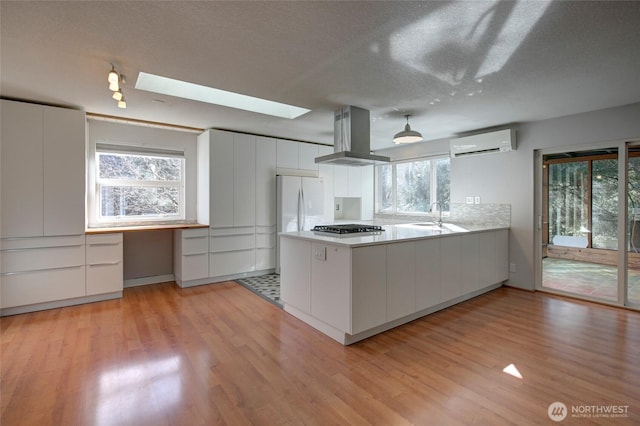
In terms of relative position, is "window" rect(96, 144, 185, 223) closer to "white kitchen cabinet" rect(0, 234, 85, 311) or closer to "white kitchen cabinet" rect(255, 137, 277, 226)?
"white kitchen cabinet" rect(0, 234, 85, 311)

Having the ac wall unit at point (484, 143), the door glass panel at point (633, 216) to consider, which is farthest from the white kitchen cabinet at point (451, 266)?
the door glass panel at point (633, 216)

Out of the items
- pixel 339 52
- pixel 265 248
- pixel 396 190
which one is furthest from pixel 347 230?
pixel 396 190

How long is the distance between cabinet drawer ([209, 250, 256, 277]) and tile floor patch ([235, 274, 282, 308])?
0.18m

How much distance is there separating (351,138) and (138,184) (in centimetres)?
314

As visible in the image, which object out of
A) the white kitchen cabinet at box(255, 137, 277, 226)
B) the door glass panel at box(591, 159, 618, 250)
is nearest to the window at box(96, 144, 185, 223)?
the white kitchen cabinet at box(255, 137, 277, 226)

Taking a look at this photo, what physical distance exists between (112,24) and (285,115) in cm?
226

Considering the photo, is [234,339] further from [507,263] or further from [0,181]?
[507,263]

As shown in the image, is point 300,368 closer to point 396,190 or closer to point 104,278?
point 104,278

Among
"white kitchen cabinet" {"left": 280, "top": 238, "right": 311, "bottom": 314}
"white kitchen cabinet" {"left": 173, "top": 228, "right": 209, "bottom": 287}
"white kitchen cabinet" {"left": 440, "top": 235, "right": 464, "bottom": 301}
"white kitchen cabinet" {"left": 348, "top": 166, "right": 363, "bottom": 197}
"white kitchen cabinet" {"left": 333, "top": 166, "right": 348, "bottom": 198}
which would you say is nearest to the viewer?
"white kitchen cabinet" {"left": 280, "top": 238, "right": 311, "bottom": 314}

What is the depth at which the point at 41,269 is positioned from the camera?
345cm

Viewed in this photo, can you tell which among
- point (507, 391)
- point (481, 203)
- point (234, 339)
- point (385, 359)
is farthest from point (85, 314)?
point (481, 203)

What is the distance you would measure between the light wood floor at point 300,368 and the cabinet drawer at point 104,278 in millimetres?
318

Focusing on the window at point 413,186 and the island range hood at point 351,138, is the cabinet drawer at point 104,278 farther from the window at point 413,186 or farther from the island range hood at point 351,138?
the window at point 413,186

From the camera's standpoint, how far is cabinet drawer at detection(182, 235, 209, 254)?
4375 millimetres
